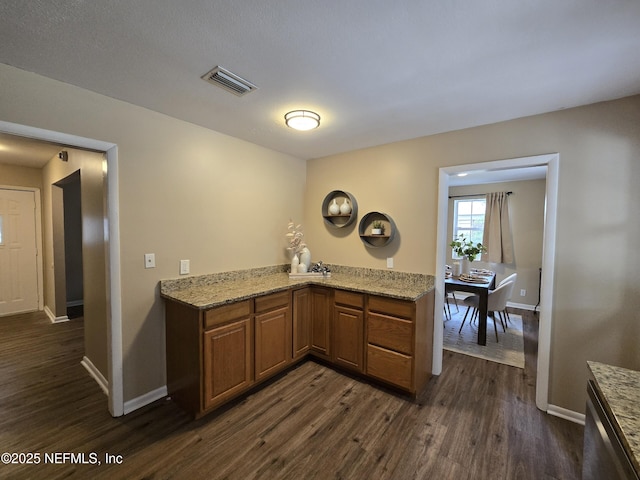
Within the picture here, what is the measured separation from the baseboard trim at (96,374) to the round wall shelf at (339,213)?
110 inches

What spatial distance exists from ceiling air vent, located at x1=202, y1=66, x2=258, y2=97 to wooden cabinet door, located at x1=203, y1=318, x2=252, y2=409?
1771 millimetres

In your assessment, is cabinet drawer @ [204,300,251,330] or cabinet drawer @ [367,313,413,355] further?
cabinet drawer @ [367,313,413,355]

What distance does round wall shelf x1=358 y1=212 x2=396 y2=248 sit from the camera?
2.99 metres

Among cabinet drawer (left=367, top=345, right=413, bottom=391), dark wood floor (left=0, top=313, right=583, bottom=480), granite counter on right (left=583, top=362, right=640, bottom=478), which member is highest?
granite counter on right (left=583, top=362, right=640, bottom=478)

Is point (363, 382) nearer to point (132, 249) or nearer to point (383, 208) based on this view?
point (383, 208)

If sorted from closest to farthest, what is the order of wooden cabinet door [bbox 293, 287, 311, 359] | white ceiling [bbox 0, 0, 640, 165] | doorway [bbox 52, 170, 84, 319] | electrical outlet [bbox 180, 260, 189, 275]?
white ceiling [bbox 0, 0, 640, 165]
electrical outlet [bbox 180, 260, 189, 275]
wooden cabinet door [bbox 293, 287, 311, 359]
doorway [bbox 52, 170, 84, 319]

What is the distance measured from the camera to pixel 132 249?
85.6 inches

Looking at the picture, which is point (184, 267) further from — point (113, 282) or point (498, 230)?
point (498, 230)

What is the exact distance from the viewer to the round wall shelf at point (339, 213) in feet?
10.7

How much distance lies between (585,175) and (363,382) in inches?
102

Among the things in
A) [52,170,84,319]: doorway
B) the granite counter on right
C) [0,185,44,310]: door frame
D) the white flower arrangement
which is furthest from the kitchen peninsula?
[0,185,44,310]: door frame

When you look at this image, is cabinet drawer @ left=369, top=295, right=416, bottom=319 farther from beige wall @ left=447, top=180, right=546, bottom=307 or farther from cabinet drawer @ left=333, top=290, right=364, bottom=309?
beige wall @ left=447, top=180, right=546, bottom=307

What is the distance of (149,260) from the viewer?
226 cm

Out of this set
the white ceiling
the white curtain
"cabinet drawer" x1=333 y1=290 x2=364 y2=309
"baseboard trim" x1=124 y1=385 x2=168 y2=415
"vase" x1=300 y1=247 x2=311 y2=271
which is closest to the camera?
the white ceiling
